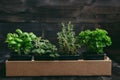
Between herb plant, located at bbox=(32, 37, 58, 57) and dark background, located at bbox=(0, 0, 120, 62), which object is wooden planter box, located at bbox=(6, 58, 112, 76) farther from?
dark background, located at bbox=(0, 0, 120, 62)

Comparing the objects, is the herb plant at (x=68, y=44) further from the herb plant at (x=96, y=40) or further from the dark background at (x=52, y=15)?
A: the dark background at (x=52, y=15)

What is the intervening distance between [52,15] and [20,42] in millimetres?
543

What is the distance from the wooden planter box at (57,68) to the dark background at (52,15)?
54 centimetres

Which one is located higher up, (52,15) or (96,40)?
(52,15)

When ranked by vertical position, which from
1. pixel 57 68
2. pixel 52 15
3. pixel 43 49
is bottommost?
pixel 57 68

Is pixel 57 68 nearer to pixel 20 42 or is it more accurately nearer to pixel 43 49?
pixel 43 49

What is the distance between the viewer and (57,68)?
1.50 m

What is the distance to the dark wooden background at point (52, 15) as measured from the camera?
1.99m

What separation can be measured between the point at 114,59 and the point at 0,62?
921 mm

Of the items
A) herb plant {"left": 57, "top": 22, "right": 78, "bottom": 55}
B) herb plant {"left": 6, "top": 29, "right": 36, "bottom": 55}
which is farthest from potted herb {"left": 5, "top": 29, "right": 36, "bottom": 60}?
herb plant {"left": 57, "top": 22, "right": 78, "bottom": 55}

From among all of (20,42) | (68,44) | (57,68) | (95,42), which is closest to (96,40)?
(95,42)

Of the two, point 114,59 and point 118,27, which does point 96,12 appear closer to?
point 118,27

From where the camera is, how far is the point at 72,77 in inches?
59.2

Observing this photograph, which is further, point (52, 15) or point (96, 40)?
point (52, 15)
